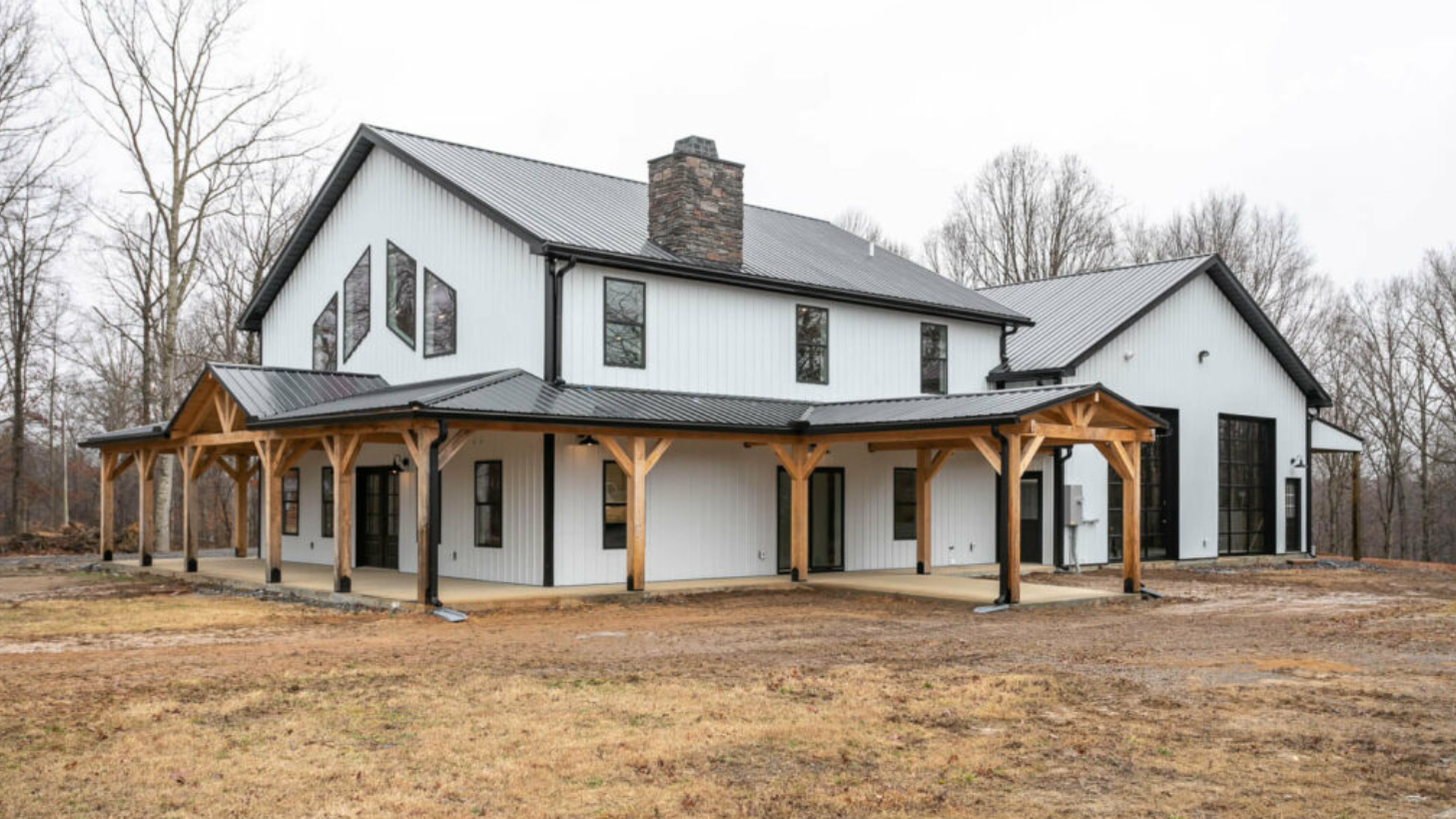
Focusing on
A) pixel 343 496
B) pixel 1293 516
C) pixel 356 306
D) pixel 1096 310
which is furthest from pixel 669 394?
pixel 1293 516

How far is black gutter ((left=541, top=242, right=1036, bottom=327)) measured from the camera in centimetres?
1661

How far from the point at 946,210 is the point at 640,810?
43.2 metres

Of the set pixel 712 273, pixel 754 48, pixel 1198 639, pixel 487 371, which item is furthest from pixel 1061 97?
pixel 1198 639

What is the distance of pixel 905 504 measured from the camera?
2108 centimetres

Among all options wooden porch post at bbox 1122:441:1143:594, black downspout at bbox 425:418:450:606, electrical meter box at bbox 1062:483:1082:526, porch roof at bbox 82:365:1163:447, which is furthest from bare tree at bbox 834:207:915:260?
black downspout at bbox 425:418:450:606

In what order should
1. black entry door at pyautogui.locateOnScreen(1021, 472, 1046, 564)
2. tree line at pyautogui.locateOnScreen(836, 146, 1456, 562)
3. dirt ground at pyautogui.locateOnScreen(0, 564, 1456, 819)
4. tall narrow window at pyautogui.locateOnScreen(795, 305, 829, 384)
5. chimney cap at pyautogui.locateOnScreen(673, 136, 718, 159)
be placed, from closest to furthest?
dirt ground at pyautogui.locateOnScreen(0, 564, 1456, 819)
chimney cap at pyautogui.locateOnScreen(673, 136, 718, 159)
tall narrow window at pyautogui.locateOnScreen(795, 305, 829, 384)
black entry door at pyautogui.locateOnScreen(1021, 472, 1046, 564)
tree line at pyautogui.locateOnScreen(836, 146, 1456, 562)

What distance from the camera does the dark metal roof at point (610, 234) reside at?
17281 mm

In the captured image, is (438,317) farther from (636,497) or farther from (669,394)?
(636,497)

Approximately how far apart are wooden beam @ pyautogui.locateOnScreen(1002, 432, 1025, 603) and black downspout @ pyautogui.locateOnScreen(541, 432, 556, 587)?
234 inches

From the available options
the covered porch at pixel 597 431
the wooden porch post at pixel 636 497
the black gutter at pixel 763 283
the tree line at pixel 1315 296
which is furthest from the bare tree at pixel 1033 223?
the wooden porch post at pixel 636 497

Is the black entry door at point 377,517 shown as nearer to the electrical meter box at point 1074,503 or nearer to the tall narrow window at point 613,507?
the tall narrow window at point 613,507

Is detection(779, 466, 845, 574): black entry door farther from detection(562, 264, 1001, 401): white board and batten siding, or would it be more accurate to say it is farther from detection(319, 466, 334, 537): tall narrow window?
detection(319, 466, 334, 537): tall narrow window

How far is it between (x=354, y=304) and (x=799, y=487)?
844 cm

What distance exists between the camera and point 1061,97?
39.6m
